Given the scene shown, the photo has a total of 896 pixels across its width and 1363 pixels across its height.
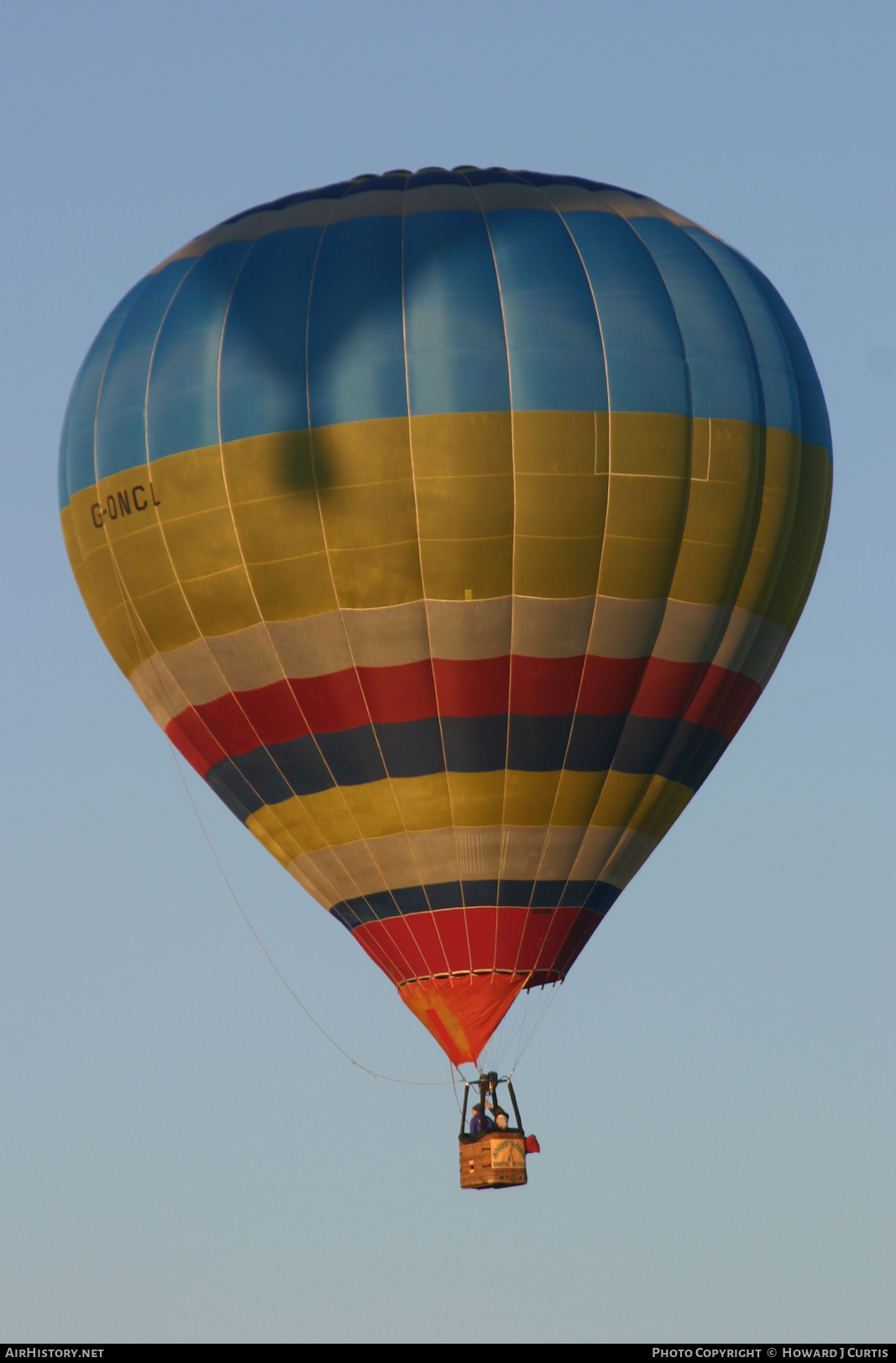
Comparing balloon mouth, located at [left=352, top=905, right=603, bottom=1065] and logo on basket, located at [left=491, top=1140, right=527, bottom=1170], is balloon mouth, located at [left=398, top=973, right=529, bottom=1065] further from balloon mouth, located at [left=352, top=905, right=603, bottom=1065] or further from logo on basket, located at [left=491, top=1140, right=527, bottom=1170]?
logo on basket, located at [left=491, top=1140, right=527, bottom=1170]

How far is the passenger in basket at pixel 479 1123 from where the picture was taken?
24703 mm

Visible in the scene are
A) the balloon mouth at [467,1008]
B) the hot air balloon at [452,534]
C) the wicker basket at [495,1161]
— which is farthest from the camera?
the balloon mouth at [467,1008]

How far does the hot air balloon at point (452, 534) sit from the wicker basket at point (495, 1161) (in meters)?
0.82

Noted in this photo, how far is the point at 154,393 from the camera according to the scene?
82.1 ft

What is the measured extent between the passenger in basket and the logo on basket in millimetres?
213

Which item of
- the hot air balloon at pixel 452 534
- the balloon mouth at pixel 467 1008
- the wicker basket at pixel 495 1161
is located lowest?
the wicker basket at pixel 495 1161

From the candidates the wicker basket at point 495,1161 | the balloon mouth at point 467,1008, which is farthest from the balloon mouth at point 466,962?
the wicker basket at point 495,1161

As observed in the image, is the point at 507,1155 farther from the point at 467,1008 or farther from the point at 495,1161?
the point at 467,1008

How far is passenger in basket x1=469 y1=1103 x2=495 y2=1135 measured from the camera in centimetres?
2470

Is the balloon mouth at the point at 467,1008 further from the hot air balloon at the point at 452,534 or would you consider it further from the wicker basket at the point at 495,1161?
the wicker basket at the point at 495,1161

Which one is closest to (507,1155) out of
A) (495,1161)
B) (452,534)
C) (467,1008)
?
(495,1161)

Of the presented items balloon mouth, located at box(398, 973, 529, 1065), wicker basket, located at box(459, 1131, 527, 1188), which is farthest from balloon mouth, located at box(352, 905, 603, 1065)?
wicker basket, located at box(459, 1131, 527, 1188)

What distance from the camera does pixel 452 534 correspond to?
24062mm

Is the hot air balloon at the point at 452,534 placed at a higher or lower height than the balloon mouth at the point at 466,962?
higher
